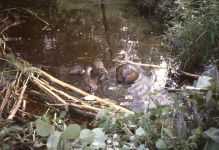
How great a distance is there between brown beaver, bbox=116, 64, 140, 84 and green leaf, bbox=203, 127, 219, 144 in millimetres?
2464

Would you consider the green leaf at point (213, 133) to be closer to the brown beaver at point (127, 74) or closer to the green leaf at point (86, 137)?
the green leaf at point (86, 137)

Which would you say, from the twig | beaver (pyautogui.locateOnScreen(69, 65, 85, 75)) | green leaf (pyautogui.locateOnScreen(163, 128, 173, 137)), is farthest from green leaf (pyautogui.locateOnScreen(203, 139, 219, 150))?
beaver (pyautogui.locateOnScreen(69, 65, 85, 75))

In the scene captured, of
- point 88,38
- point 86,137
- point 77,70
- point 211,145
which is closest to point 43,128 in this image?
point 86,137

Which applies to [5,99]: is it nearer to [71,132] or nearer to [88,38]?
[71,132]

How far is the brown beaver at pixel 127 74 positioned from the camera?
4.54 m

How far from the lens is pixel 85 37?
234 inches

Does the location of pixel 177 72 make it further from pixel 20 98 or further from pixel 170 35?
pixel 20 98

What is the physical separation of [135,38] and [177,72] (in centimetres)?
141

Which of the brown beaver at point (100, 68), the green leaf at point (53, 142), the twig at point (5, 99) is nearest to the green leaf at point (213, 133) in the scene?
the green leaf at point (53, 142)

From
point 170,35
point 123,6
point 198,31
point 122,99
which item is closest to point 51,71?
point 122,99

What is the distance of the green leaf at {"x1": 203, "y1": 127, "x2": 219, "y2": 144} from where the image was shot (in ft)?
6.62

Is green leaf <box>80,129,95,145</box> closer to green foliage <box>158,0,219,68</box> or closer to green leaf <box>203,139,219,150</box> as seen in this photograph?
green leaf <box>203,139,219,150</box>

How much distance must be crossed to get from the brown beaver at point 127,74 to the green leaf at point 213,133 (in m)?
2.46

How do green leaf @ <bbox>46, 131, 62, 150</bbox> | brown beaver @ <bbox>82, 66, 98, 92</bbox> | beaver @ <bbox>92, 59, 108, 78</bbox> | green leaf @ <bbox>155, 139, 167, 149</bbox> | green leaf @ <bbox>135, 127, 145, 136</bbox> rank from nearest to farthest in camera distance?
green leaf @ <bbox>46, 131, 62, 150</bbox>, green leaf @ <bbox>155, 139, 167, 149</bbox>, green leaf @ <bbox>135, 127, 145, 136</bbox>, brown beaver @ <bbox>82, 66, 98, 92</bbox>, beaver @ <bbox>92, 59, 108, 78</bbox>
